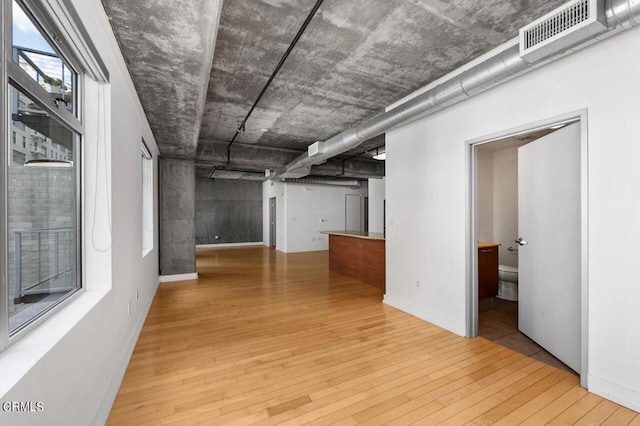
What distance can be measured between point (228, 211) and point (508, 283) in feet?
34.1

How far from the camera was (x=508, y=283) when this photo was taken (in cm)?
454

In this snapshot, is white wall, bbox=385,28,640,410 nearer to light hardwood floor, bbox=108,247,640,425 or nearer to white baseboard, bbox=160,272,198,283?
light hardwood floor, bbox=108,247,640,425

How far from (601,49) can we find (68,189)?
12.8 feet

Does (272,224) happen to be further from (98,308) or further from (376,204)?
(98,308)

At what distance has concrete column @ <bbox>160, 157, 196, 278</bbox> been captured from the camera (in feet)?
19.5

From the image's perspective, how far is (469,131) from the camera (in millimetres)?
3133

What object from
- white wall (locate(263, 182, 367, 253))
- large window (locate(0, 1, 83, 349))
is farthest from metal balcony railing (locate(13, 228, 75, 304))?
white wall (locate(263, 182, 367, 253))

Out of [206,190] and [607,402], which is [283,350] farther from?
[206,190]

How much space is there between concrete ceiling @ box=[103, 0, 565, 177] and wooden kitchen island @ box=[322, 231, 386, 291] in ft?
8.17

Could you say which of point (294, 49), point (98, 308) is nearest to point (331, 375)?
point (98, 308)

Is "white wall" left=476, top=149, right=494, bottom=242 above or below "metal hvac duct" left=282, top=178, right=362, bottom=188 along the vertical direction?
below

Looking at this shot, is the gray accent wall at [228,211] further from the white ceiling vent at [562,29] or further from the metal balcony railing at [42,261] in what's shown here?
the white ceiling vent at [562,29]

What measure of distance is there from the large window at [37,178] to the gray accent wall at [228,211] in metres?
10.3

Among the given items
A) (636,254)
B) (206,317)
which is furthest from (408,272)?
(206,317)
